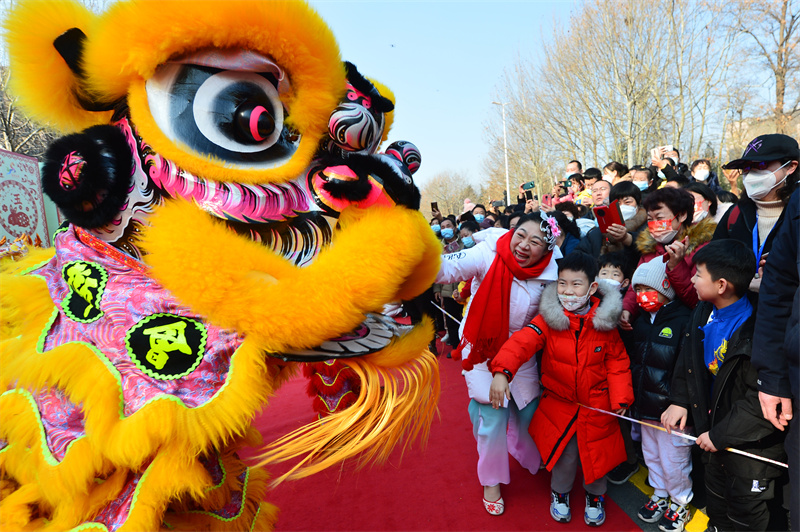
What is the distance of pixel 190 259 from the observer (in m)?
1.00

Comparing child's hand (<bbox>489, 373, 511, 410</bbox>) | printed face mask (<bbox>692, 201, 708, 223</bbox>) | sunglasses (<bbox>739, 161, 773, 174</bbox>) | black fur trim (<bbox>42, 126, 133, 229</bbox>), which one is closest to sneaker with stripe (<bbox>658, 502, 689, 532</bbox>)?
child's hand (<bbox>489, 373, 511, 410</bbox>)

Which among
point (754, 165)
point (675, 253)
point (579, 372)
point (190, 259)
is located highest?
point (754, 165)

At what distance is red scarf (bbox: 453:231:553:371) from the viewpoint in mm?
2203

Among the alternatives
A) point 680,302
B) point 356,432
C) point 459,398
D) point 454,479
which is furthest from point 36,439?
point 459,398

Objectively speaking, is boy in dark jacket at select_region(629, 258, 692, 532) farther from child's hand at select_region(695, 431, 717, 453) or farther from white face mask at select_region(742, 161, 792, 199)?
white face mask at select_region(742, 161, 792, 199)

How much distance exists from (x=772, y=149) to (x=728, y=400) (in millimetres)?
1038

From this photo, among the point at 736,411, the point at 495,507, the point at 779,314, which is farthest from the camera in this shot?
the point at 495,507

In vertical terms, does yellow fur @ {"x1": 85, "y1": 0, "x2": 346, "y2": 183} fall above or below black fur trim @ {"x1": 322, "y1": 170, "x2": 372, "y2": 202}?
above

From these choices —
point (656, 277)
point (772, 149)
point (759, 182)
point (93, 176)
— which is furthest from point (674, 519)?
point (93, 176)

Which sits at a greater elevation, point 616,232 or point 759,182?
point 759,182

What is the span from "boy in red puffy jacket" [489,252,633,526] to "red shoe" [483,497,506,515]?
25cm

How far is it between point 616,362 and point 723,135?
13958 millimetres

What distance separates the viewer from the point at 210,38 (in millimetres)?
1033

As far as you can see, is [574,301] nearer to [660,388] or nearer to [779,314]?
[660,388]
